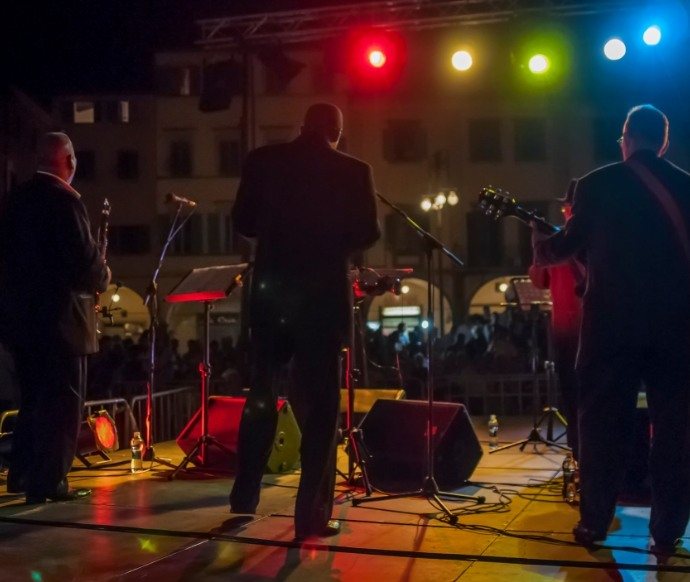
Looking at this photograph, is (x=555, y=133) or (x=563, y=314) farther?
(x=555, y=133)

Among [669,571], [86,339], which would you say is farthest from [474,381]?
[669,571]

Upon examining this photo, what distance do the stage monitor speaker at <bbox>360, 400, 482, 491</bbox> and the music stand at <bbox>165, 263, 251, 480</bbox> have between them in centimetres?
113

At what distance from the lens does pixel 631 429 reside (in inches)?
159

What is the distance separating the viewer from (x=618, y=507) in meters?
5.16

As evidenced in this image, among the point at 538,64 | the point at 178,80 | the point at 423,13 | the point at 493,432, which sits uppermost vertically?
the point at 178,80

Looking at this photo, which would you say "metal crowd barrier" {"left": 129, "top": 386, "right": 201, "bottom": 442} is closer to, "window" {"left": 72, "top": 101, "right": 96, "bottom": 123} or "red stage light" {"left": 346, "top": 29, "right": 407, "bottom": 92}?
"red stage light" {"left": 346, "top": 29, "right": 407, "bottom": 92}

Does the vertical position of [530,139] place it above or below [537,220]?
above

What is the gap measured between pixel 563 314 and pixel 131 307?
31.6 meters

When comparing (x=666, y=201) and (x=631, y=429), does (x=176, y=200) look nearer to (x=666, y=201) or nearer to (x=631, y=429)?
(x=666, y=201)

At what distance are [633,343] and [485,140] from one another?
99.7 ft

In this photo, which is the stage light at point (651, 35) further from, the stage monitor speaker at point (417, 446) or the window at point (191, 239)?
the window at point (191, 239)

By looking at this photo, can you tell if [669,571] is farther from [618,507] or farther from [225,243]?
[225,243]

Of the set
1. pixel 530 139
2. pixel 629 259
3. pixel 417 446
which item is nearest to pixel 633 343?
pixel 629 259

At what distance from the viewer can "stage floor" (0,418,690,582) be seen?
11.5 feet
